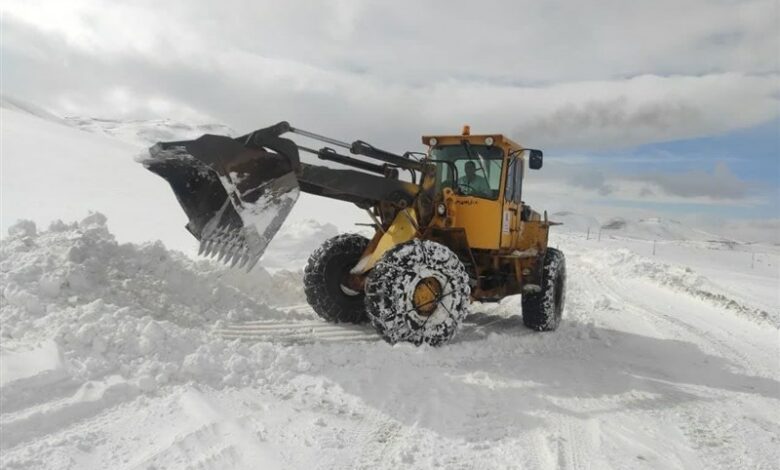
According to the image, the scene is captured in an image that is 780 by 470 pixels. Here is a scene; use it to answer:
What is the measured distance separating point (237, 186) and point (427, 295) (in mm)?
2077

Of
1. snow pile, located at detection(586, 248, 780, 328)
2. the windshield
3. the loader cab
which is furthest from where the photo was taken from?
snow pile, located at detection(586, 248, 780, 328)

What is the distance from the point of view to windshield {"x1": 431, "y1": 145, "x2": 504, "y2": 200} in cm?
688

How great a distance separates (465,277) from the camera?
19.3ft

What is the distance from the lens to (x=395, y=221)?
6.42 meters

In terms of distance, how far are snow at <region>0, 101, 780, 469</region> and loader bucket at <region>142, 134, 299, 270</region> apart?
2.76ft

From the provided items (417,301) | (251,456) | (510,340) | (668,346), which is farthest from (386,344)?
(668,346)

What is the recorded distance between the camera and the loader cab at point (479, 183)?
665 centimetres

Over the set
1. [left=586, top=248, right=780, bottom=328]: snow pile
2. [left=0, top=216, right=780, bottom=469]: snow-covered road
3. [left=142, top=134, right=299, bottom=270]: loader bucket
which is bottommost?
[left=0, top=216, right=780, bottom=469]: snow-covered road

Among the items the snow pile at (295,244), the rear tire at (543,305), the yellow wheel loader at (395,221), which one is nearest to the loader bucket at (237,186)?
the yellow wheel loader at (395,221)

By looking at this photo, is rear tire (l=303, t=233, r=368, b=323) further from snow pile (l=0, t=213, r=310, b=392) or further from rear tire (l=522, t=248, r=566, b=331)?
rear tire (l=522, t=248, r=566, b=331)

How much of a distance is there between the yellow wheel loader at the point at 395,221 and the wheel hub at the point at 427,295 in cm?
1

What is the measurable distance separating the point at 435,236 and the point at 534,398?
254 cm

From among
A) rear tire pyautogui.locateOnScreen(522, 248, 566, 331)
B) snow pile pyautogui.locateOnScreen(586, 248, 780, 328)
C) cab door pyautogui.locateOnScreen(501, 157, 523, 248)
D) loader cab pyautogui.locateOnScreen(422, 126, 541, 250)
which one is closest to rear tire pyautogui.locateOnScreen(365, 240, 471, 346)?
loader cab pyautogui.locateOnScreen(422, 126, 541, 250)

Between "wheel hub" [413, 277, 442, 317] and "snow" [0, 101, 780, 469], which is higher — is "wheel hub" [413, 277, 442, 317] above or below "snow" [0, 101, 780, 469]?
above
